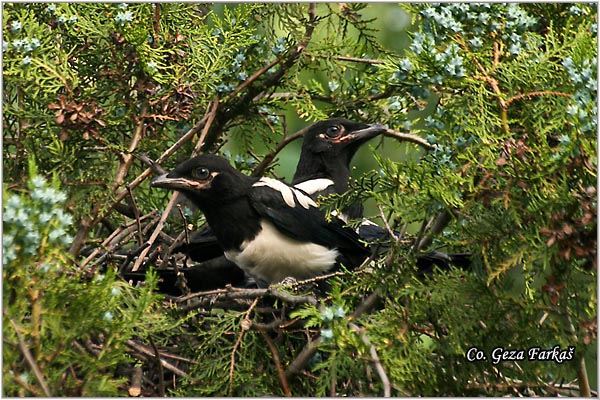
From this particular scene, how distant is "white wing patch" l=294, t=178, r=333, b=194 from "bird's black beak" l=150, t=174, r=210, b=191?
613 millimetres

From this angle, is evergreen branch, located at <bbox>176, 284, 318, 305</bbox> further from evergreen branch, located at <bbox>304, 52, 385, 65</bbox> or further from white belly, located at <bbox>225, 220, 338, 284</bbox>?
evergreen branch, located at <bbox>304, 52, 385, 65</bbox>

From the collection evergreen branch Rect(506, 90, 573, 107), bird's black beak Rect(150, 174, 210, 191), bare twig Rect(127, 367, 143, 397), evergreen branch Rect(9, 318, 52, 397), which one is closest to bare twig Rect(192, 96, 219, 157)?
bird's black beak Rect(150, 174, 210, 191)

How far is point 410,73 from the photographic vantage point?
2.87m

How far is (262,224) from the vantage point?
3.58 m

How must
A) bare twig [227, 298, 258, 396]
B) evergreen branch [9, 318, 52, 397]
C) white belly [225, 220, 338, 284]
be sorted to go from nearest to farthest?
evergreen branch [9, 318, 52, 397], bare twig [227, 298, 258, 396], white belly [225, 220, 338, 284]

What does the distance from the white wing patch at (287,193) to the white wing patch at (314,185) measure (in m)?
0.24

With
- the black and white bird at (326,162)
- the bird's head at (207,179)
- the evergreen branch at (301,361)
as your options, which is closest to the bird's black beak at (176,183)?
the bird's head at (207,179)

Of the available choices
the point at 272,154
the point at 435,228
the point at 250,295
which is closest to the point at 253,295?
the point at 250,295

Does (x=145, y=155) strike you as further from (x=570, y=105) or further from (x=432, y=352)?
(x=570, y=105)

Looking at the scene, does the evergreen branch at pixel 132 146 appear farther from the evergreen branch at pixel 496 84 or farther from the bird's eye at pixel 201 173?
the evergreen branch at pixel 496 84

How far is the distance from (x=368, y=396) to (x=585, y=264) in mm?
705

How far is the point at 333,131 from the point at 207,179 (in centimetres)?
74

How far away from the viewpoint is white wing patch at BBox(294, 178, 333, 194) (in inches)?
155

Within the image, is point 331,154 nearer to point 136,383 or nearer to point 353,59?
point 353,59
